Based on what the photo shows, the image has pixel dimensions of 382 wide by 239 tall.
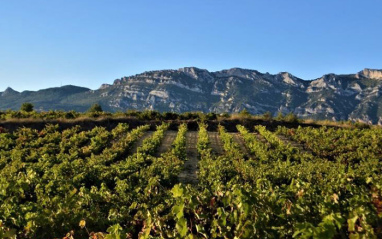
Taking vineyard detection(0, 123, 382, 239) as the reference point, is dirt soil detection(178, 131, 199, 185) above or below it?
below

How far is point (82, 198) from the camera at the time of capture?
265 inches

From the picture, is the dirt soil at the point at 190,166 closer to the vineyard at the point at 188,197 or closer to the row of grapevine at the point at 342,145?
the vineyard at the point at 188,197

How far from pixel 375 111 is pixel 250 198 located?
7941 inches

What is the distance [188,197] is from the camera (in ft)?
13.8

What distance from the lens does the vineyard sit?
3828mm

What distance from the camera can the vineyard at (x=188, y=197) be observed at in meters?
3.83

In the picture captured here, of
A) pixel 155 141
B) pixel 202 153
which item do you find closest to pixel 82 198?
pixel 202 153

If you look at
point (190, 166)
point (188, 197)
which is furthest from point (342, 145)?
point (188, 197)

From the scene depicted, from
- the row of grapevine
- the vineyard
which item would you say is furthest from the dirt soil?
the row of grapevine

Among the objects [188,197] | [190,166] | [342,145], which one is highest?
[188,197]

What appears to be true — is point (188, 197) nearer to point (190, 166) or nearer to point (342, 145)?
point (190, 166)

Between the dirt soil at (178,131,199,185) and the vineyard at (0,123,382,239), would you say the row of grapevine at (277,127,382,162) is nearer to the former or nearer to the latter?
the vineyard at (0,123,382,239)

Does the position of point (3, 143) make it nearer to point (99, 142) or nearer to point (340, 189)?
point (99, 142)

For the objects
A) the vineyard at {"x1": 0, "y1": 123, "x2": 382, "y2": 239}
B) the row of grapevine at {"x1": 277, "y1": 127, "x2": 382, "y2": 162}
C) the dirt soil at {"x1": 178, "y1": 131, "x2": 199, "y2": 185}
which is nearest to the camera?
the vineyard at {"x1": 0, "y1": 123, "x2": 382, "y2": 239}
